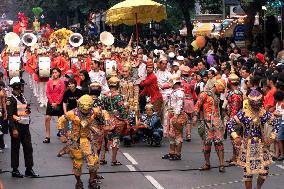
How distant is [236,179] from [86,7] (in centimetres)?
3534

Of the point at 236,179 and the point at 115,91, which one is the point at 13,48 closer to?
the point at 115,91

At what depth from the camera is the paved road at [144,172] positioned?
43.7 ft

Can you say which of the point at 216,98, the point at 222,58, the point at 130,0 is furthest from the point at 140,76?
the point at 216,98

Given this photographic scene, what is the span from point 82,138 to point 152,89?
6.16 m

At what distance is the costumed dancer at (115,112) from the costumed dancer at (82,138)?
7.11ft

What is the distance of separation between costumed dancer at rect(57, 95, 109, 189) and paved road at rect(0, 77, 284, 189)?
2.13 ft

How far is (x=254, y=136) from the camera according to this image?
1205 centimetres

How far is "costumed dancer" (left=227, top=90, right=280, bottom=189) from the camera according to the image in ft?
39.3

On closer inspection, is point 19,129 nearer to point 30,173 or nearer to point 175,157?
point 30,173

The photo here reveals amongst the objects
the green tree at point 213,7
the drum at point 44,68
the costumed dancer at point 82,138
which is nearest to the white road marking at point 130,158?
the costumed dancer at point 82,138

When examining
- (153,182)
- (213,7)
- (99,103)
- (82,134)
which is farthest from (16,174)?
(213,7)

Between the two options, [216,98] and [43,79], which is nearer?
[216,98]

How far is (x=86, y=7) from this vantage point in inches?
1895

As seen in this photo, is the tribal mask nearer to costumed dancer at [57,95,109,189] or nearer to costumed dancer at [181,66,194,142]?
costumed dancer at [57,95,109,189]
